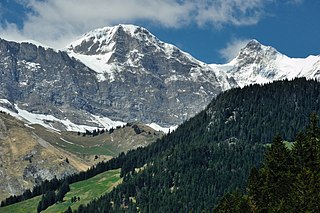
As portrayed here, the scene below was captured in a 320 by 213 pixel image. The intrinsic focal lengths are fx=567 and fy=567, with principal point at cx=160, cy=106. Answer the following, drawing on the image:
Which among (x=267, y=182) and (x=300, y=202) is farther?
(x=267, y=182)

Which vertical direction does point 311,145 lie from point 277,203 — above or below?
above

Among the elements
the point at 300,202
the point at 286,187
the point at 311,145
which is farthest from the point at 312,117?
the point at 300,202

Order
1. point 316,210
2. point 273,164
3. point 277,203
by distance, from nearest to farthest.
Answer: point 316,210 → point 277,203 → point 273,164

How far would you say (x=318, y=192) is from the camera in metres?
65.7

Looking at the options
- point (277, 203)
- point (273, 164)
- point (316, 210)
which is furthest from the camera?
point (273, 164)

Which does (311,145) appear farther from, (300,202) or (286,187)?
(300,202)

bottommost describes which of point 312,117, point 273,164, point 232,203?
point 232,203

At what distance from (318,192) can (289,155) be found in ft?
41.6

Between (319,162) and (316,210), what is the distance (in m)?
9.10

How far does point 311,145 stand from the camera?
7512cm

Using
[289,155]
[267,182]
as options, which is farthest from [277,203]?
[289,155]

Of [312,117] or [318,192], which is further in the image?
[312,117]

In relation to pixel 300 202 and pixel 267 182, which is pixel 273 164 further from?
pixel 300 202

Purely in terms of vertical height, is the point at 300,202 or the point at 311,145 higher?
the point at 311,145
